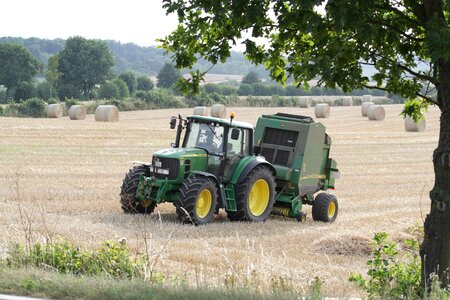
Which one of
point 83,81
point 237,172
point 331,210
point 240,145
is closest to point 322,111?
point 331,210

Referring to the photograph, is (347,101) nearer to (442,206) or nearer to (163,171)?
(163,171)

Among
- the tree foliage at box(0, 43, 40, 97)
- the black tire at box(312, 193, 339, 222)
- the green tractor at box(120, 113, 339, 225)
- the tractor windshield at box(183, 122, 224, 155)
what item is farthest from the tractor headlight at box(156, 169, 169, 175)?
the tree foliage at box(0, 43, 40, 97)

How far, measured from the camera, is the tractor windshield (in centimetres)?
1514

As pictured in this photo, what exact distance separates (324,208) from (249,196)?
182cm

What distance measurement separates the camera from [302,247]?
1321 cm

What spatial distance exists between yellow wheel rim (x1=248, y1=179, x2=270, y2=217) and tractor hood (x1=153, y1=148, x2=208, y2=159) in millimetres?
1198

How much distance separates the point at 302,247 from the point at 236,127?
2.84 meters

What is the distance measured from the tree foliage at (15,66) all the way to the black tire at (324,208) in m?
58.7

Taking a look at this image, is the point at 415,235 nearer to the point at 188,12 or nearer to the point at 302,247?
the point at 302,247

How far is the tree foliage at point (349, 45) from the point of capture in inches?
307

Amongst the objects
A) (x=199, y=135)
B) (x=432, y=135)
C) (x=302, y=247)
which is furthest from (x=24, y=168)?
(x=432, y=135)

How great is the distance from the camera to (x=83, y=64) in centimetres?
7812

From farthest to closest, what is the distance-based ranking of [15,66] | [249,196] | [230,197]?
[15,66]
[249,196]
[230,197]

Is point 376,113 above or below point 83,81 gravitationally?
below
